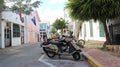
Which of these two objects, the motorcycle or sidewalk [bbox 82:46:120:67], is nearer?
sidewalk [bbox 82:46:120:67]

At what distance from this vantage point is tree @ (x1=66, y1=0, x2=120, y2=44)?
16594mm

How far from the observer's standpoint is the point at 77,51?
14359mm

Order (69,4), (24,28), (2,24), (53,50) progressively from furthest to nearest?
(24,28), (2,24), (69,4), (53,50)

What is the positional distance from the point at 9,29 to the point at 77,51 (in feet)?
64.8

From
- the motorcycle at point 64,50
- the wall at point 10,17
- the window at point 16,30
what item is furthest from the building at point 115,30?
the window at point 16,30

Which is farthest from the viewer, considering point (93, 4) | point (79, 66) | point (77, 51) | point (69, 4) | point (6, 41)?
point (6, 41)

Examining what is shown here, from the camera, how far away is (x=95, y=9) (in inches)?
666

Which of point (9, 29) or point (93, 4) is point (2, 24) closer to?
point (9, 29)

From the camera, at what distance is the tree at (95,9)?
1659 centimetres

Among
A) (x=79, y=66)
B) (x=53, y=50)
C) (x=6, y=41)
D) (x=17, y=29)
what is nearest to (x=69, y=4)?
(x=53, y=50)

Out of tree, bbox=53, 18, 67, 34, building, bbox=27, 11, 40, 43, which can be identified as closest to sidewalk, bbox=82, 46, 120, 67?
building, bbox=27, 11, 40, 43

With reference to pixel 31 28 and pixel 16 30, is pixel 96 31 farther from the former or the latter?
pixel 31 28

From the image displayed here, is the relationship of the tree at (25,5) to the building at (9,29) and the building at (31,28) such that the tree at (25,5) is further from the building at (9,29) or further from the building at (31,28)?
the building at (31,28)

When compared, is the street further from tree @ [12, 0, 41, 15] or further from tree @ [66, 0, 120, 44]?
tree @ [12, 0, 41, 15]
